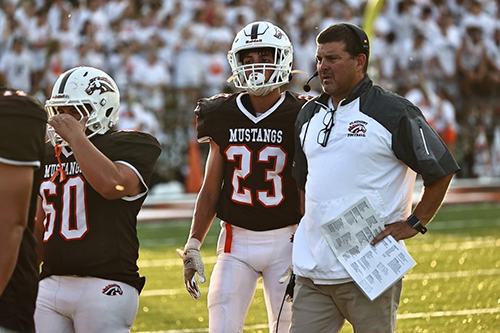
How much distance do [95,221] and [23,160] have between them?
1.03 m

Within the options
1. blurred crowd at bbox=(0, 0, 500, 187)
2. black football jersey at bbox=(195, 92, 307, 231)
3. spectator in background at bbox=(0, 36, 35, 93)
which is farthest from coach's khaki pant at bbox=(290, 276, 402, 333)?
spectator in background at bbox=(0, 36, 35, 93)

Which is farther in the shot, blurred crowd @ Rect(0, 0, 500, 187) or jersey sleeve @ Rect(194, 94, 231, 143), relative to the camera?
blurred crowd @ Rect(0, 0, 500, 187)

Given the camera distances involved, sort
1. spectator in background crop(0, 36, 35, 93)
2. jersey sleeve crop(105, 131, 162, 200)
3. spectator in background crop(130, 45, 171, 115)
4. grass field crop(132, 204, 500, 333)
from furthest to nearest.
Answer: spectator in background crop(130, 45, 171, 115) < spectator in background crop(0, 36, 35, 93) < grass field crop(132, 204, 500, 333) < jersey sleeve crop(105, 131, 162, 200)

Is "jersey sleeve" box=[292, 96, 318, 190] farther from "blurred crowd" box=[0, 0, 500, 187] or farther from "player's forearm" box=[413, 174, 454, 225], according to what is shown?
"blurred crowd" box=[0, 0, 500, 187]

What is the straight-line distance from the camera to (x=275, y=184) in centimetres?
457

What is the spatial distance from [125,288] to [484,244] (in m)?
6.91

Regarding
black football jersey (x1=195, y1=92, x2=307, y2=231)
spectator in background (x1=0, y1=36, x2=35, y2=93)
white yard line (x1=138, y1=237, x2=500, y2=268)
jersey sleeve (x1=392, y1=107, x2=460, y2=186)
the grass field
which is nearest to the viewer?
jersey sleeve (x1=392, y1=107, x2=460, y2=186)

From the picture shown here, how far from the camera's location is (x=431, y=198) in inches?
153

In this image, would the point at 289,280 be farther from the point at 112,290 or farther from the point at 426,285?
the point at 426,285

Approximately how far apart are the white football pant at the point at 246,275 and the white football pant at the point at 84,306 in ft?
2.20

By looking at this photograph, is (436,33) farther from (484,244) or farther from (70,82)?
(70,82)

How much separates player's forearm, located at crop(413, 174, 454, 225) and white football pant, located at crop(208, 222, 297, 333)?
883mm

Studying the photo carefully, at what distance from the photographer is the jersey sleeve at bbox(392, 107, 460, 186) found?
3.80 m

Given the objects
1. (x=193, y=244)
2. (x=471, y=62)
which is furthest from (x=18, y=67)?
(x=193, y=244)
